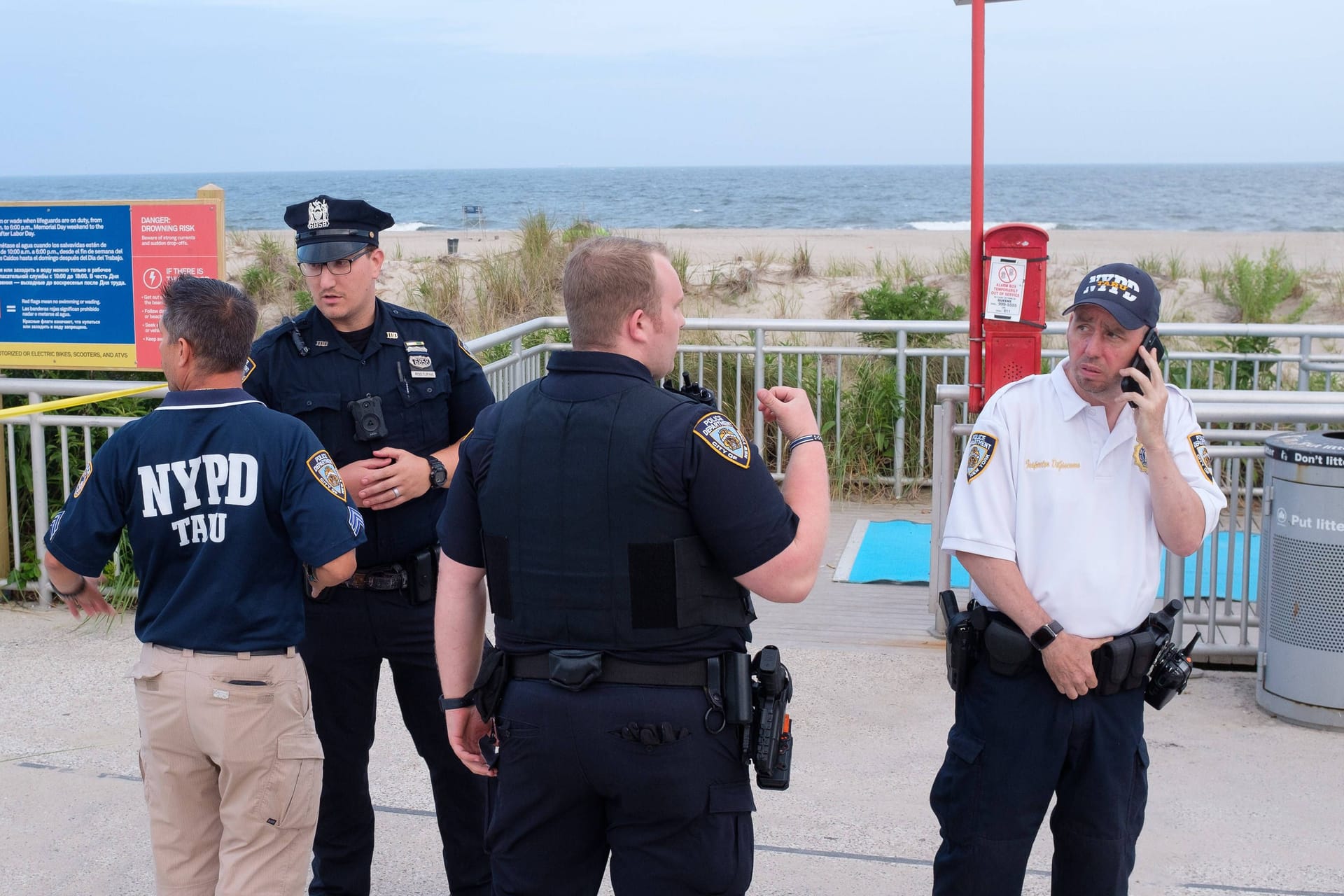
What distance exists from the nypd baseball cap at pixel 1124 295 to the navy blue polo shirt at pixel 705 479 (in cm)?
99

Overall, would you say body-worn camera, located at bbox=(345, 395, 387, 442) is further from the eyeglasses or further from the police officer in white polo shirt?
Answer: the police officer in white polo shirt

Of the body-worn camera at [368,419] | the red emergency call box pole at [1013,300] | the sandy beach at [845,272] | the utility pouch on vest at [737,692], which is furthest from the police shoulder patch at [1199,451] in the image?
the sandy beach at [845,272]

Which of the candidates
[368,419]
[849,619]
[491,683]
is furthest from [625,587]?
[849,619]

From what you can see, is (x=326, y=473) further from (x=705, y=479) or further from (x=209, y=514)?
(x=705, y=479)

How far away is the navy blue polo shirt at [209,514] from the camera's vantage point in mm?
2775

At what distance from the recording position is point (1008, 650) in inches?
113

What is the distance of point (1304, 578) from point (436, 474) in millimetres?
3243

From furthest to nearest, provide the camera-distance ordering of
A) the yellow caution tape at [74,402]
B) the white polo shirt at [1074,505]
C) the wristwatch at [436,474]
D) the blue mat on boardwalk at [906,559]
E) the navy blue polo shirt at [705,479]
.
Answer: the blue mat on boardwalk at [906,559], the yellow caution tape at [74,402], the wristwatch at [436,474], the white polo shirt at [1074,505], the navy blue polo shirt at [705,479]

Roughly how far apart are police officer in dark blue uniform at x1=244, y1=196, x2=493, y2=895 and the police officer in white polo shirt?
1.37m

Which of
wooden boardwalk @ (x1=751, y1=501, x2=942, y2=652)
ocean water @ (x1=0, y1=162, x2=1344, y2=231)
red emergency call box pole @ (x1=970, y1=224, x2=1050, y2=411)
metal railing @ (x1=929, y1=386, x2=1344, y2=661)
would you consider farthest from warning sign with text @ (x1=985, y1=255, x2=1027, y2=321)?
ocean water @ (x1=0, y1=162, x2=1344, y2=231)

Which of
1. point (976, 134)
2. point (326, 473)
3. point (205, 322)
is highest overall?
point (976, 134)

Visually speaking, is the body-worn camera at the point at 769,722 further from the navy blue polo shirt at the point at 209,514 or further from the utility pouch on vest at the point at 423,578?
the utility pouch on vest at the point at 423,578

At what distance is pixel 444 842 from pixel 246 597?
102 centimetres

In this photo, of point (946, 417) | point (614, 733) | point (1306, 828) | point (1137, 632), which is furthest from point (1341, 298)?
point (614, 733)
